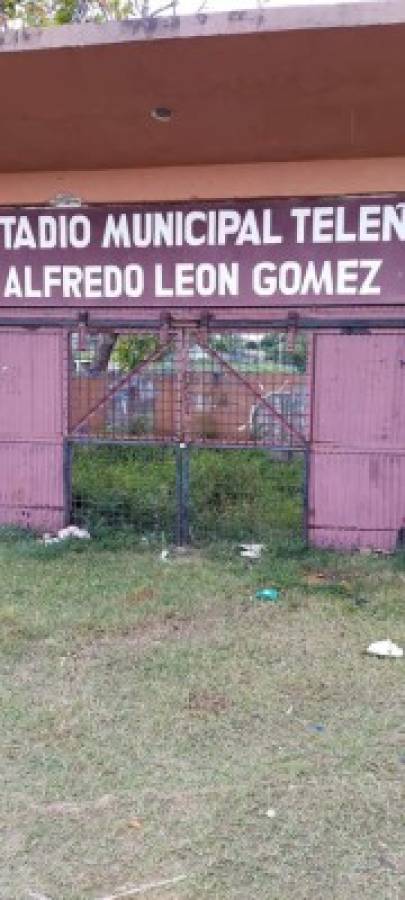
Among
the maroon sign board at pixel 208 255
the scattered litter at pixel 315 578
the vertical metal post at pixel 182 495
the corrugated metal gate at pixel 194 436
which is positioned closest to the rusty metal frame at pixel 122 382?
the corrugated metal gate at pixel 194 436

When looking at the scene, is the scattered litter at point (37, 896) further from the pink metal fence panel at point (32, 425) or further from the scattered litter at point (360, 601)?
the pink metal fence panel at point (32, 425)

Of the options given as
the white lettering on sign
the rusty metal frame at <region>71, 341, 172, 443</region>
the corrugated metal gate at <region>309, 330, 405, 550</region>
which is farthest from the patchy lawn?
the white lettering on sign

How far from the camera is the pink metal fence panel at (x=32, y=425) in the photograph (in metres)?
7.25

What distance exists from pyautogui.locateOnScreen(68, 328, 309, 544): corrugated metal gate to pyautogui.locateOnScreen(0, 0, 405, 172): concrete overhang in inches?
56.8

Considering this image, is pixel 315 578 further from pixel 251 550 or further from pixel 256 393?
pixel 256 393

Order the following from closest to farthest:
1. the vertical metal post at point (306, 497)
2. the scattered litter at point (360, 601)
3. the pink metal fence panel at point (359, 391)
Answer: the scattered litter at point (360, 601) < the pink metal fence panel at point (359, 391) < the vertical metal post at point (306, 497)

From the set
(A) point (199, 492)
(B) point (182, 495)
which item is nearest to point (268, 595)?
(B) point (182, 495)

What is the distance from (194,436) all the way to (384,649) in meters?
2.72

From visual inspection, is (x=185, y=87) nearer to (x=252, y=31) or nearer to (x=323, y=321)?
(x=252, y=31)

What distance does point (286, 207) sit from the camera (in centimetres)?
681

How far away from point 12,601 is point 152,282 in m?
2.87

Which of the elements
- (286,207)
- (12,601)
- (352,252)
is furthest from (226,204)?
(12,601)

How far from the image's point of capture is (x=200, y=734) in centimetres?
386

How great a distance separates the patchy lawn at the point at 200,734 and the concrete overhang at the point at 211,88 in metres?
3.09
